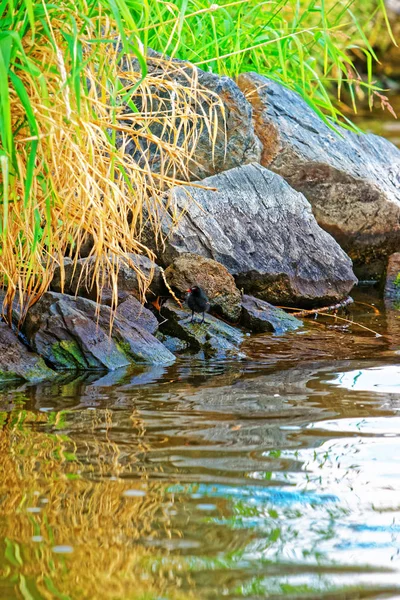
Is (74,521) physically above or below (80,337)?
above

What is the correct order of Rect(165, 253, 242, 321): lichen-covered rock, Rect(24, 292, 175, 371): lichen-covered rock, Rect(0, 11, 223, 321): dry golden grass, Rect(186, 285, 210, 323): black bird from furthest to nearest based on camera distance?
Rect(165, 253, 242, 321): lichen-covered rock, Rect(186, 285, 210, 323): black bird, Rect(24, 292, 175, 371): lichen-covered rock, Rect(0, 11, 223, 321): dry golden grass

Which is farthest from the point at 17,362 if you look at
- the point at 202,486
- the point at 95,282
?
the point at 202,486

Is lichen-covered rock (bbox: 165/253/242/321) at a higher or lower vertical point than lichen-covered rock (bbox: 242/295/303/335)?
higher

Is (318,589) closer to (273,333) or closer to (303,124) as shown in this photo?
(273,333)

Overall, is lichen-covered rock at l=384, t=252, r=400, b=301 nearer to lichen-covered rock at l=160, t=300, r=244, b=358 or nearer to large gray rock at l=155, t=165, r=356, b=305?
large gray rock at l=155, t=165, r=356, b=305

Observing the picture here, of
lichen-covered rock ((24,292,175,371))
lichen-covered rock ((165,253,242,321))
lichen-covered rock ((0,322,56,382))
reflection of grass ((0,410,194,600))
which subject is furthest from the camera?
lichen-covered rock ((165,253,242,321))

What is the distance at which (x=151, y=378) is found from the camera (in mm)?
5188

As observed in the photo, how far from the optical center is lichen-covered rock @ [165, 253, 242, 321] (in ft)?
20.9

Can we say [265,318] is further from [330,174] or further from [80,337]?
[330,174]

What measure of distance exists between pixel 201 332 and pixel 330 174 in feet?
8.17

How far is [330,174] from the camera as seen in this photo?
784 centimetres

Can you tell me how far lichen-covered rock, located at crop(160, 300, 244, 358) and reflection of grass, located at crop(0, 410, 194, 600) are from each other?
6.50ft

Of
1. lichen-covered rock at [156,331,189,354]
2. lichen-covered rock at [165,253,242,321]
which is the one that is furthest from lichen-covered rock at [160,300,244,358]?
lichen-covered rock at [165,253,242,321]

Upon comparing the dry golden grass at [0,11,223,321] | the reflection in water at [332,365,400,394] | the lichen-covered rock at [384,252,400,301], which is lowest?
the lichen-covered rock at [384,252,400,301]
